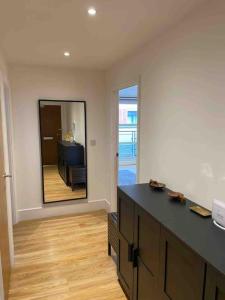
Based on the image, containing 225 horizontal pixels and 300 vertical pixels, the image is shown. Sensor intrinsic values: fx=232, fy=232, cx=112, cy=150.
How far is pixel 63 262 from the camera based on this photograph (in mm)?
2607

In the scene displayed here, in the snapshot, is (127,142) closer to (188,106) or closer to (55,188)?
(55,188)

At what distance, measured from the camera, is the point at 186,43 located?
182 cm

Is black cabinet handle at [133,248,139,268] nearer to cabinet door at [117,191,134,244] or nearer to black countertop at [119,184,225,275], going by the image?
cabinet door at [117,191,134,244]

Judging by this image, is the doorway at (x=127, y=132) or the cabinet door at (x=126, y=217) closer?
the cabinet door at (x=126, y=217)

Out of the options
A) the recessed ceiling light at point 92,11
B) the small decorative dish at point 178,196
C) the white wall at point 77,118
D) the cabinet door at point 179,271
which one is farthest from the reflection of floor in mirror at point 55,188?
the cabinet door at point 179,271

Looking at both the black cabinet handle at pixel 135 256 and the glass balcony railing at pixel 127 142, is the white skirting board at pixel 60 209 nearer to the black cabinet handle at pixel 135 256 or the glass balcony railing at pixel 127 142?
the black cabinet handle at pixel 135 256

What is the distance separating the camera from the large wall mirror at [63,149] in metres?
3.58

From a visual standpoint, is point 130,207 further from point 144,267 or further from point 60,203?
point 60,203

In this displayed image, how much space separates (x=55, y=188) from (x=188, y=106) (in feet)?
8.84

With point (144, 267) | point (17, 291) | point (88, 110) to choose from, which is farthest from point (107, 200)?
point (144, 267)

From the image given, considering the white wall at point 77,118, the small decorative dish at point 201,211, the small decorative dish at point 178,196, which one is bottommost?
the small decorative dish at point 201,211

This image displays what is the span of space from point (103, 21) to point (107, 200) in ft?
9.46

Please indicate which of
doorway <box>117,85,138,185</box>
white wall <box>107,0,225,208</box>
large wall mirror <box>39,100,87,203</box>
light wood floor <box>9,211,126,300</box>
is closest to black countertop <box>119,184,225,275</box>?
white wall <box>107,0,225,208</box>

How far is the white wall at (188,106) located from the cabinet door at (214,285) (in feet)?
2.08
